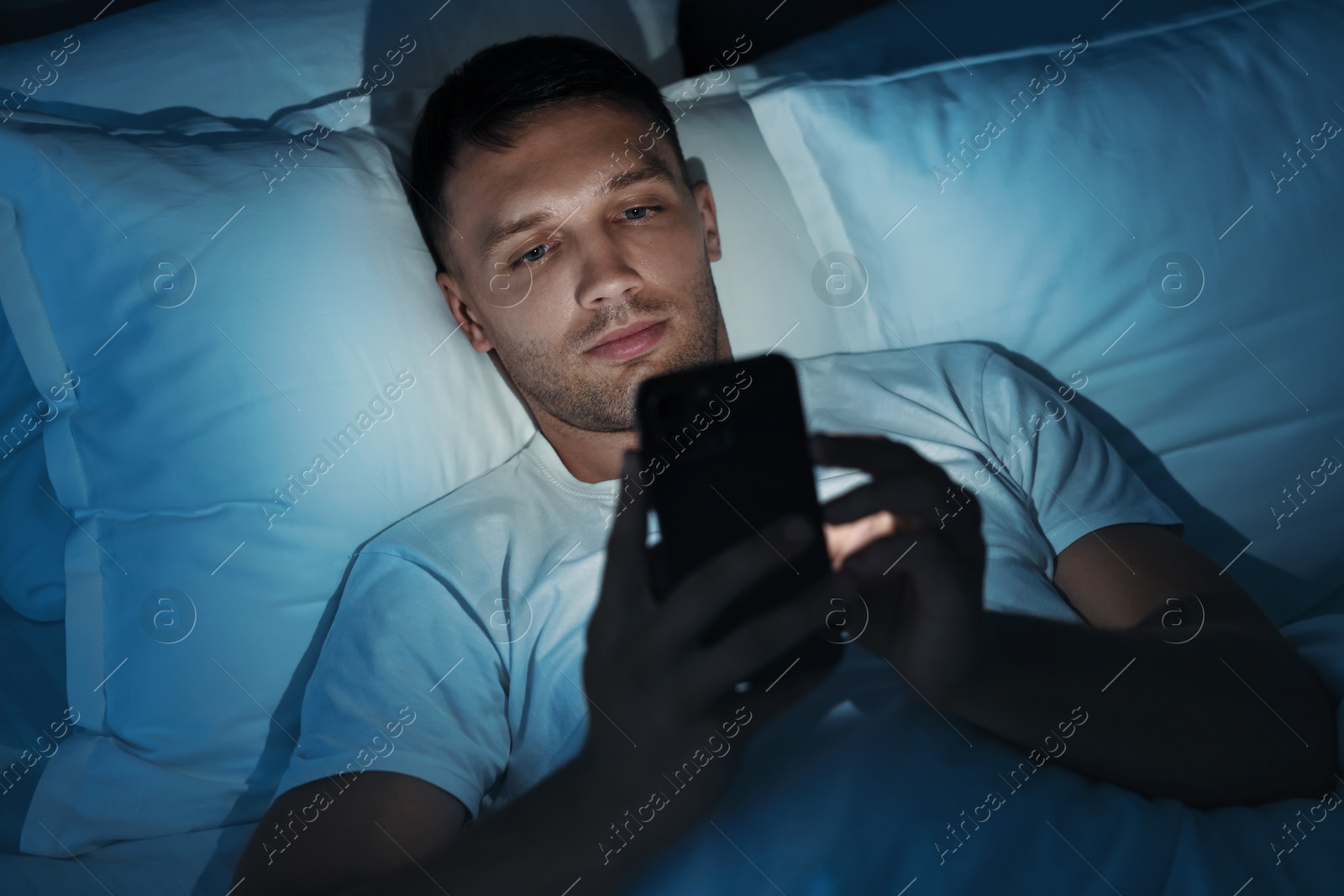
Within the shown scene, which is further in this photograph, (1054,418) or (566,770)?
(1054,418)

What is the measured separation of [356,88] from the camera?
1.06 m

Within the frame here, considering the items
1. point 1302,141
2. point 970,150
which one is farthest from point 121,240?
point 1302,141

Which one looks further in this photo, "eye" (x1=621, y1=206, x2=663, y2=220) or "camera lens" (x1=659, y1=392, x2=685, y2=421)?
"eye" (x1=621, y1=206, x2=663, y2=220)

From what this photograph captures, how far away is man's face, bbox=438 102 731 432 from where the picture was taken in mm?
928

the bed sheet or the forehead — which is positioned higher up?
the forehead

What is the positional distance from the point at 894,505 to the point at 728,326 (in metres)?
0.35

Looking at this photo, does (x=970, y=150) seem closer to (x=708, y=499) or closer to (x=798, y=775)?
(x=708, y=499)

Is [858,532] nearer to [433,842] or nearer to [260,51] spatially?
[433,842]

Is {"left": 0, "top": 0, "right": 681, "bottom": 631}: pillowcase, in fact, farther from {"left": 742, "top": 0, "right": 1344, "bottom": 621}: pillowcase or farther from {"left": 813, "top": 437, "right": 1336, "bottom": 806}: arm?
{"left": 813, "top": 437, "right": 1336, "bottom": 806}: arm

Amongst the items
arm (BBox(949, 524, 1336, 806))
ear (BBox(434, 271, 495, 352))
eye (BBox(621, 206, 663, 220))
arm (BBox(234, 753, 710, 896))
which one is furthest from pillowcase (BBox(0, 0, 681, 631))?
arm (BBox(949, 524, 1336, 806))

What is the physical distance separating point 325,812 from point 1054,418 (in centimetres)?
86

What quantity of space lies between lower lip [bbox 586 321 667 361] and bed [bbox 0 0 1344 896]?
188 millimetres

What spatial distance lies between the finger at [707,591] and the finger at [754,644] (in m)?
0.03

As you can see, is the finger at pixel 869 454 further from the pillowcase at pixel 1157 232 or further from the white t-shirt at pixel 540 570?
the pillowcase at pixel 1157 232
